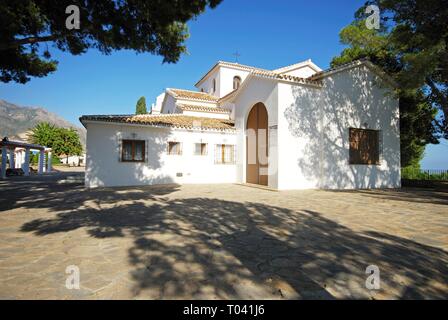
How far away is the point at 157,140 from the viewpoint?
14.2 meters

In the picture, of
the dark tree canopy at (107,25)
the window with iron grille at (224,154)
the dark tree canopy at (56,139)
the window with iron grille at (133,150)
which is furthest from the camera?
the dark tree canopy at (56,139)

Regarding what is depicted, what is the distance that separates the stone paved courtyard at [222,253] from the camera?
260 cm

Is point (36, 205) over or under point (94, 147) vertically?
under

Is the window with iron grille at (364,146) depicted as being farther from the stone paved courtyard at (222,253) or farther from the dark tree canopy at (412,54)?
the stone paved courtyard at (222,253)

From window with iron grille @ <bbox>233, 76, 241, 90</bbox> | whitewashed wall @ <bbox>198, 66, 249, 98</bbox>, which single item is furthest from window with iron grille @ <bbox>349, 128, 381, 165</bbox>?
window with iron grille @ <bbox>233, 76, 241, 90</bbox>

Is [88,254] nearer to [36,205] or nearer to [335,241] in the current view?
[335,241]

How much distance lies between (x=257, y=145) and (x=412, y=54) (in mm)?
8318

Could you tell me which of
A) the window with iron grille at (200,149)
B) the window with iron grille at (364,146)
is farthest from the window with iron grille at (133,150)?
the window with iron grille at (364,146)

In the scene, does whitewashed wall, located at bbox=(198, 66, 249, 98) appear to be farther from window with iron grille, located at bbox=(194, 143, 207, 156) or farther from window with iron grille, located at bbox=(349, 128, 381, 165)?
window with iron grille, located at bbox=(349, 128, 381, 165)

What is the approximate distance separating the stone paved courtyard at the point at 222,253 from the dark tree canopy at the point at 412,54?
6981 millimetres

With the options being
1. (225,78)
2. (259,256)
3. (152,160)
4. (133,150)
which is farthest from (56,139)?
(259,256)
